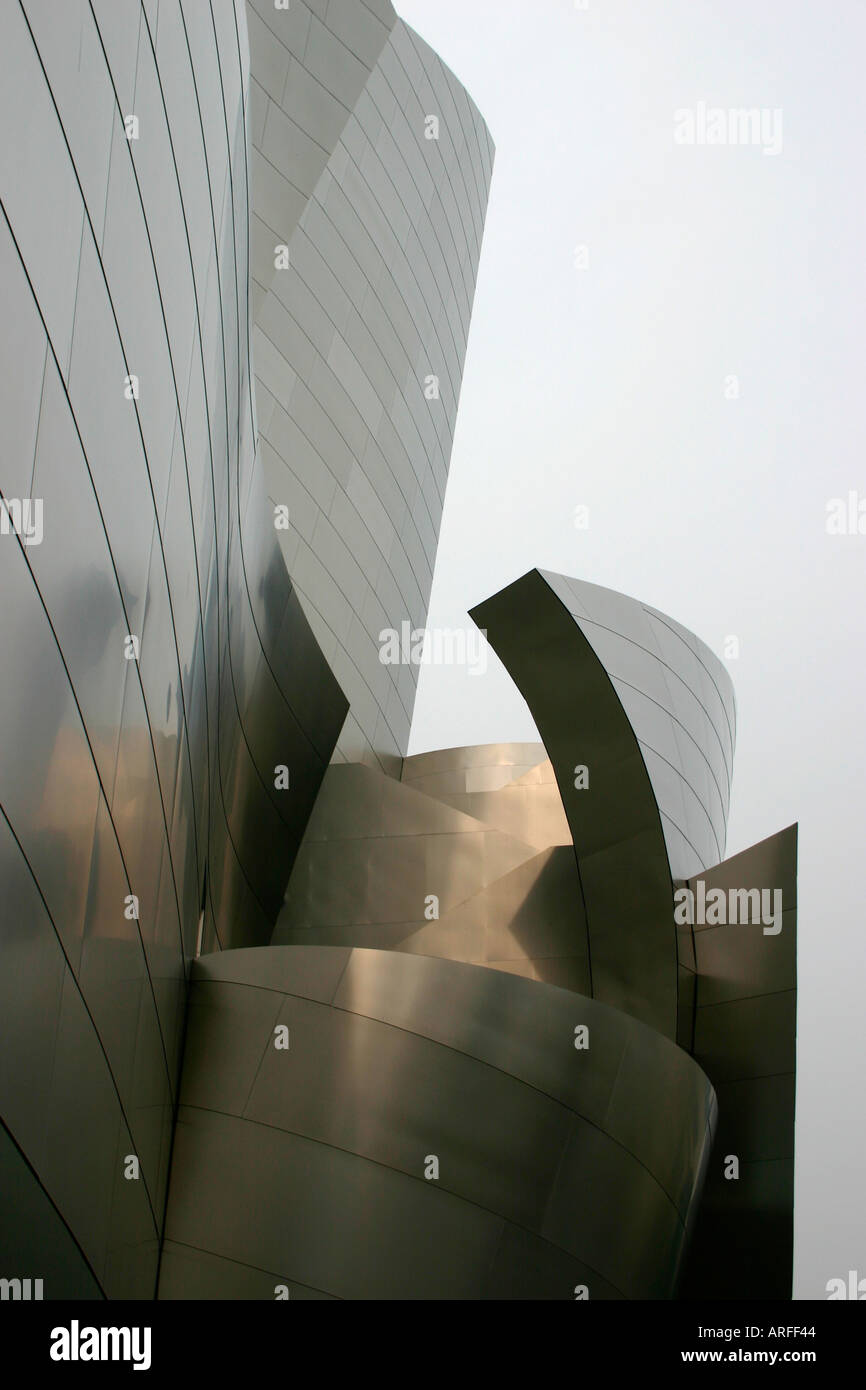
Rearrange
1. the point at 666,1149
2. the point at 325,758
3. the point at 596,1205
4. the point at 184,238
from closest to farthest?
the point at 184,238, the point at 596,1205, the point at 666,1149, the point at 325,758

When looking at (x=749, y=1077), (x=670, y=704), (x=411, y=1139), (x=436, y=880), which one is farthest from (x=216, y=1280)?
(x=436, y=880)

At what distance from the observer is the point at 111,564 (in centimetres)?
694

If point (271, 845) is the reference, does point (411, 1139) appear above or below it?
below

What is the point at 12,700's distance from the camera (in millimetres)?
5059

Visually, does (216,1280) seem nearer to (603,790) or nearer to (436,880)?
(603,790)

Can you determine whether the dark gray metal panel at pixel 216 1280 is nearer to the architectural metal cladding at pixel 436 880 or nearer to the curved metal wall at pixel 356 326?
the architectural metal cladding at pixel 436 880

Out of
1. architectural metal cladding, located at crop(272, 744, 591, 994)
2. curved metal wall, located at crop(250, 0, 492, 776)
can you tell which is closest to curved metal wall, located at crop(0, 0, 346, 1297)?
architectural metal cladding, located at crop(272, 744, 591, 994)

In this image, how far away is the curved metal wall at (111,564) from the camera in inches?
205

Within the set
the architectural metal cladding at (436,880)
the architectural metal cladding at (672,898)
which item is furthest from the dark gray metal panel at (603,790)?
the architectural metal cladding at (436,880)

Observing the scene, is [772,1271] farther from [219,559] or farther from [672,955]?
[219,559]

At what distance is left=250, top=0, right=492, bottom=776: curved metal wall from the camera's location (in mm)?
21594

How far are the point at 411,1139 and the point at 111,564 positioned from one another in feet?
18.3
